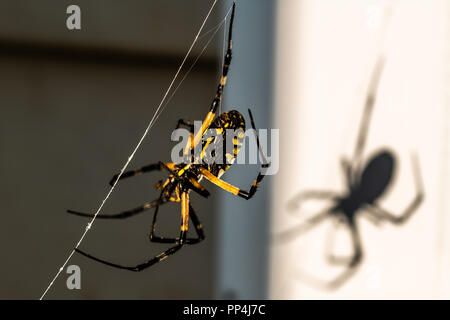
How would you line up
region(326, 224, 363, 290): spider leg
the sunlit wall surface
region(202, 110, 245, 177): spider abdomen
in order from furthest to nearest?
region(326, 224, 363, 290): spider leg, the sunlit wall surface, region(202, 110, 245, 177): spider abdomen

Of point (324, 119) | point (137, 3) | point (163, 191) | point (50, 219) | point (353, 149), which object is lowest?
point (50, 219)

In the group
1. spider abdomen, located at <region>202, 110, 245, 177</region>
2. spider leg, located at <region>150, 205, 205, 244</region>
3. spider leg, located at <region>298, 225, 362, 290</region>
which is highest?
spider abdomen, located at <region>202, 110, 245, 177</region>

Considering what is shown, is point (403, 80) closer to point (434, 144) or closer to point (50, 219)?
point (434, 144)

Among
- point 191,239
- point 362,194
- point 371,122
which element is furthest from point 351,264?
point 191,239

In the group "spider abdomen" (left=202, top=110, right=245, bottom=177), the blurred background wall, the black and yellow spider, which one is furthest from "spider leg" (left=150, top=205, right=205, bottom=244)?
the blurred background wall

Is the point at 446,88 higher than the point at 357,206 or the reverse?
higher

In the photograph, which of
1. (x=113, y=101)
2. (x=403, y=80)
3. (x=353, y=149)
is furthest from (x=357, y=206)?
(x=113, y=101)

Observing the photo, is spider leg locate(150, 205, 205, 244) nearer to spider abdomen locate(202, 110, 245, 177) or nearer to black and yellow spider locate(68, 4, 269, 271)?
→ black and yellow spider locate(68, 4, 269, 271)

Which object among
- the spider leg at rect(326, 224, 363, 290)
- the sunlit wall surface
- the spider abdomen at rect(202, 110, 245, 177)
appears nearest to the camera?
the spider abdomen at rect(202, 110, 245, 177)
